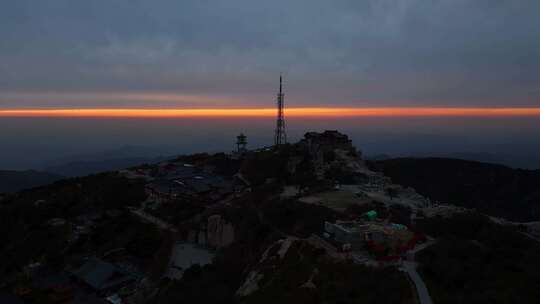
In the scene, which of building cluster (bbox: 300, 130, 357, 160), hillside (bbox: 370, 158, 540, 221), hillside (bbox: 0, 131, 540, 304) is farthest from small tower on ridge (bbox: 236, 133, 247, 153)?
hillside (bbox: 370, 158, 540, 221)

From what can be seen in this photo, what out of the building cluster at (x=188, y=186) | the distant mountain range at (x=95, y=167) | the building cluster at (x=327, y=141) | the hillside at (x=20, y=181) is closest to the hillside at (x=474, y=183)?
the building cluster at (x=327, y=141)

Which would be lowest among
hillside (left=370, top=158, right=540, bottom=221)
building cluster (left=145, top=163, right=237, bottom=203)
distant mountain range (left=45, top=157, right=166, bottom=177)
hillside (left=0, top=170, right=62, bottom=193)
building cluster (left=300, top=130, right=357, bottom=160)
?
distant mountain range (left=45, top=157, right=166, bottom=177)

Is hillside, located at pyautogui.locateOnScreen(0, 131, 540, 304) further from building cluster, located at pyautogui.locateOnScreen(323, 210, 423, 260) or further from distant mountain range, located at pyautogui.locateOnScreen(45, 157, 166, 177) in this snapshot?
distant mountain range, located at pyautogui.locateOnScreen(45, 157, 166, 177)

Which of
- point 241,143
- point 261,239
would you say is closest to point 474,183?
point 241,143

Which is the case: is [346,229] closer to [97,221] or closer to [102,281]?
[102,281]

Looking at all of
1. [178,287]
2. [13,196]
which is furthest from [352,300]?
[13,196]

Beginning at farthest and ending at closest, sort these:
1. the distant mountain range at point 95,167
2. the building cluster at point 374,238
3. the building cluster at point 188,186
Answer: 1. the distant mountain range at point 95,167
2. the building cluster at point 188,186
3. the building cluster at point 374,238

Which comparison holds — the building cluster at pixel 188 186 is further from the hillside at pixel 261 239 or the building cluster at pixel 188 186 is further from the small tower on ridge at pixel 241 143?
the small tower on ridge at pixel 241 143

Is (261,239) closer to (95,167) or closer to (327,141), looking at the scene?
(327,141)
